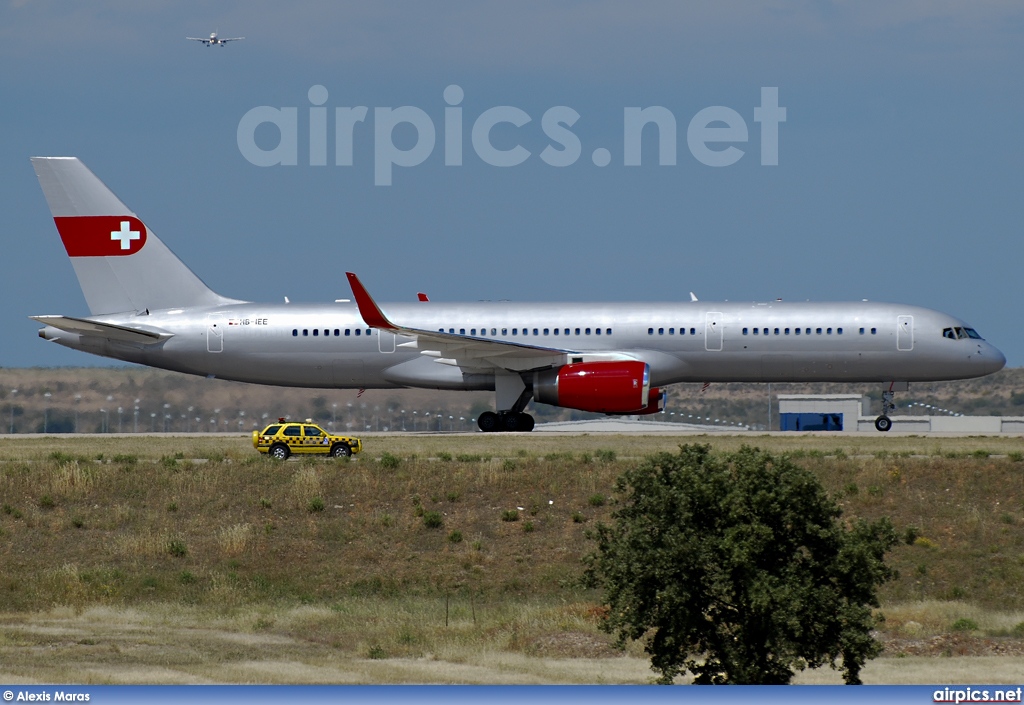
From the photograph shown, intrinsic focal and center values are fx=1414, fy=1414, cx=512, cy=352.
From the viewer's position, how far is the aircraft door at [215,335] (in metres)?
48.6

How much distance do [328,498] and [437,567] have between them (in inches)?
177

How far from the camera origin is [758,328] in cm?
4612

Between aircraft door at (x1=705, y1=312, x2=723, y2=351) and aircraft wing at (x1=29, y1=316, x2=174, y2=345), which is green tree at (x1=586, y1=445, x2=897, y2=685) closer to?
aircraft door at (x1=705, y1=312, x2=723, y2=351)

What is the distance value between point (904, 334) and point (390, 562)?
22.0m

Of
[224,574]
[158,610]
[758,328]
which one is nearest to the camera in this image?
[158,610]

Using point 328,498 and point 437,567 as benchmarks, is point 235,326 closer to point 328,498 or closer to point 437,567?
point 328,498

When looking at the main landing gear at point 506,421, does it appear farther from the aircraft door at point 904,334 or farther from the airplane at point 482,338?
the aircraft door at point 904,334

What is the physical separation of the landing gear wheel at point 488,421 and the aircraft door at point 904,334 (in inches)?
534

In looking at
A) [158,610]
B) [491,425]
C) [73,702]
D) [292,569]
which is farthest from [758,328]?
[73,702]

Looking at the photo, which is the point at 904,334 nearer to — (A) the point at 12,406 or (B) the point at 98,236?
(B) the point at 98,236

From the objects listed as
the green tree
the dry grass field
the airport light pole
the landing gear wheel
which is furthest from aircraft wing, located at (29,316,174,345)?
the green tree

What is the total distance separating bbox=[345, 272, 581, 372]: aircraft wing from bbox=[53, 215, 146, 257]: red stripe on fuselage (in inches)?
396

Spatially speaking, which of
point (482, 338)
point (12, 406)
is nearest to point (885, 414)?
point (482, 338)

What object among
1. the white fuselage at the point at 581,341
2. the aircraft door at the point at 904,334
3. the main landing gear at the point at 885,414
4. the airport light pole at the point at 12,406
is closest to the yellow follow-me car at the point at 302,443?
the white fuselage at the point at 581,341
